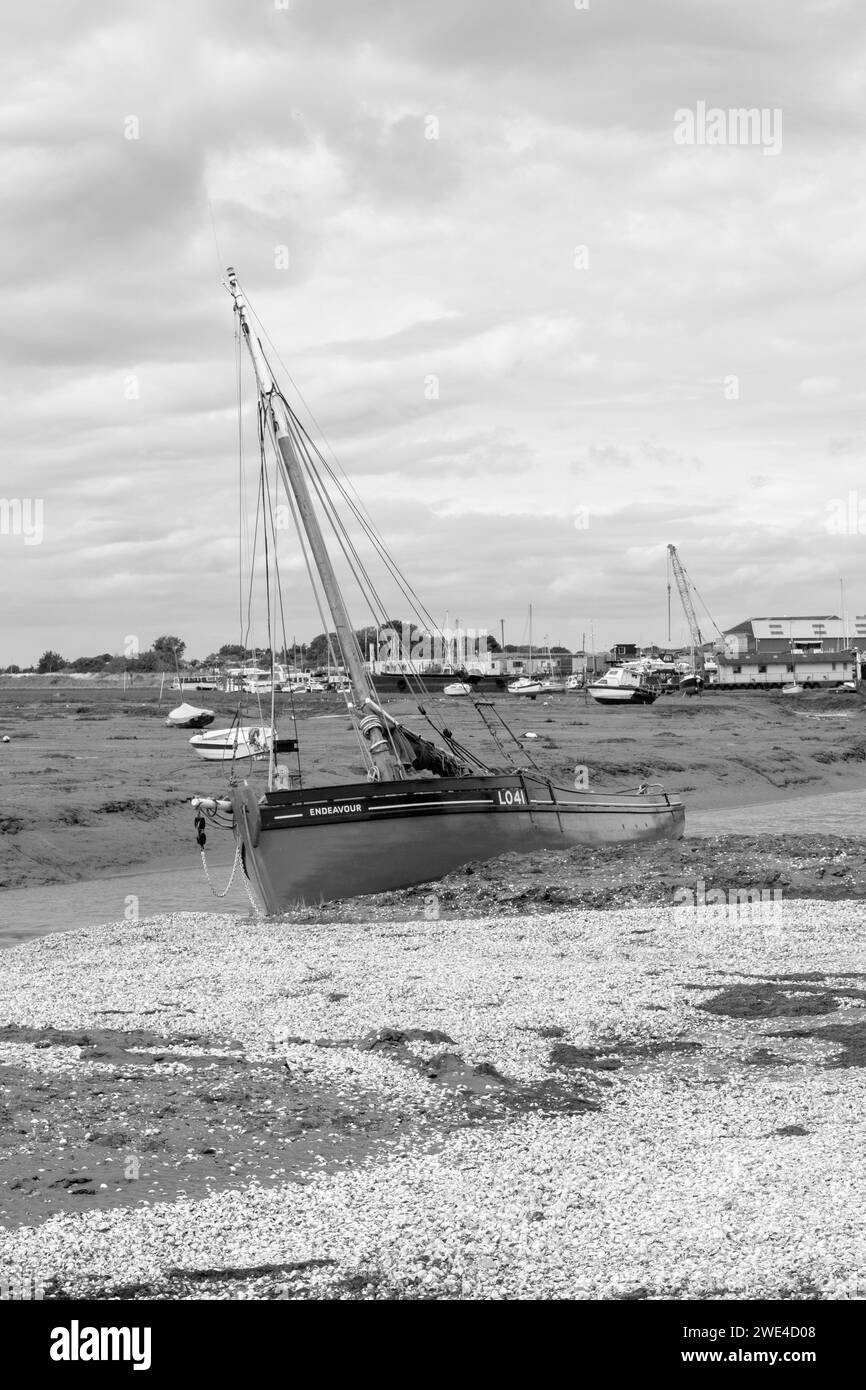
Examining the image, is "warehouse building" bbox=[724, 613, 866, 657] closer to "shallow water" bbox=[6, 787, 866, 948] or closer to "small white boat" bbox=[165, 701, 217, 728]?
"small white boat" bbox=[165, 701, 217, 728]

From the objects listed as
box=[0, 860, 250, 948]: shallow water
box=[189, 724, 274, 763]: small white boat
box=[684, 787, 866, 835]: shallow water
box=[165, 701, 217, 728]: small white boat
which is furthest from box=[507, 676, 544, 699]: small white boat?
box=[0, 860, 250, 948]: shallow water

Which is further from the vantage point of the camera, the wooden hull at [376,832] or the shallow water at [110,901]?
the shallow water at [110,901]

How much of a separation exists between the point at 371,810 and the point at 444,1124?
12.5 meters

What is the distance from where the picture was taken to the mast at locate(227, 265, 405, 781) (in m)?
24.6

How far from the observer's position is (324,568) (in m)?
24.8

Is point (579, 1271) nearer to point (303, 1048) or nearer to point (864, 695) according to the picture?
point (303, 1048)

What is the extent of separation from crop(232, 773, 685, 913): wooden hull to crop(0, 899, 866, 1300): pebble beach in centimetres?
478

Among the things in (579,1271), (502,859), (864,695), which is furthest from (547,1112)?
(864,695)

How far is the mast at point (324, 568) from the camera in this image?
24578mm

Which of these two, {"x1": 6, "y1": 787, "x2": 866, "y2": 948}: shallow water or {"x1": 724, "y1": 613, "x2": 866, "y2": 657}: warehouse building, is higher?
{"x1": 724, "y1": 613, "x2": 866, "y2": 657}: warehouse building

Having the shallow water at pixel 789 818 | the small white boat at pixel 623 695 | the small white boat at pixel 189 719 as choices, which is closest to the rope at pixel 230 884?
the shallow water at pixel 789 818

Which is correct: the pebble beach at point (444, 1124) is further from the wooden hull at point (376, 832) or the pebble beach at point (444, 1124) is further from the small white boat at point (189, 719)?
the small white boat at point (189, 719)

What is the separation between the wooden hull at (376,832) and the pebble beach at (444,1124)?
478 cm

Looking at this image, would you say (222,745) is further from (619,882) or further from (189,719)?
(619,882)
